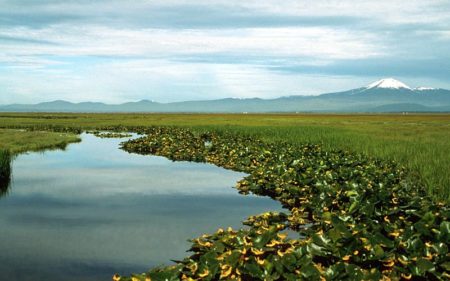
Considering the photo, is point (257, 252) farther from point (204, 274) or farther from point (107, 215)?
point (107, 215)

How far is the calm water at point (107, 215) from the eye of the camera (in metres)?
7.91

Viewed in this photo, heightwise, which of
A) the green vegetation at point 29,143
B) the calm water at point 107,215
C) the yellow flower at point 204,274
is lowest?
the calm water at point 107,215

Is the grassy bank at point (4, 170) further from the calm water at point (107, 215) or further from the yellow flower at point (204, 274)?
the yellow flower at point (204, 274)

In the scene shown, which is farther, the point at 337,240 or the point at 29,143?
the point at 29,143

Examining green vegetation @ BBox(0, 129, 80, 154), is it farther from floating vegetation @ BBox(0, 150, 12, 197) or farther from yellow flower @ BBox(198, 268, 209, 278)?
yellow flower @ BBox(198, 268, 209, 278)

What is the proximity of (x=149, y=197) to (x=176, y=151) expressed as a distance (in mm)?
11427

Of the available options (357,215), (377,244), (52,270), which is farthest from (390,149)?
(52,270)

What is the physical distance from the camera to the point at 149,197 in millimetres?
13688

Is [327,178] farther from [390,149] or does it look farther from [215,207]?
[390,149]

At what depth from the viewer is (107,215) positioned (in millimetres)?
11273

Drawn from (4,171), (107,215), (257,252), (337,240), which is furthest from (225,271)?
(4,171)

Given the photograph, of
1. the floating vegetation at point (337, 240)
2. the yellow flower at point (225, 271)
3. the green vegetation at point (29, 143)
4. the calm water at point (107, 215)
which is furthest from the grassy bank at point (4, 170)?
the yellow flower at point (225, 271)

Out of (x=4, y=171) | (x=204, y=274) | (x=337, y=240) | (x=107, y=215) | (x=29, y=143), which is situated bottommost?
(x=107, y=215)

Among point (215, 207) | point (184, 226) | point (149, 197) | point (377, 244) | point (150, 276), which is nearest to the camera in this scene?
point (150, 276)
